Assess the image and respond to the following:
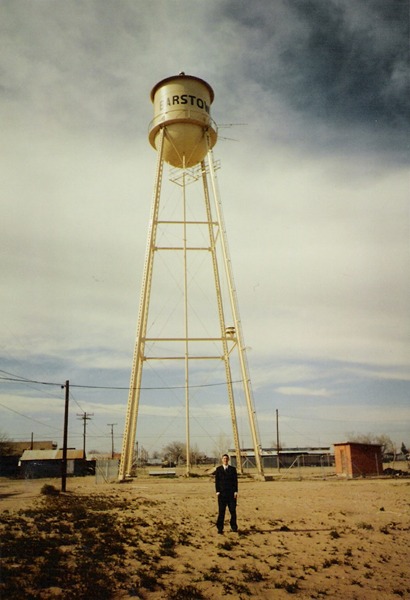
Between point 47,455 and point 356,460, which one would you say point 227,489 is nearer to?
point 356,460

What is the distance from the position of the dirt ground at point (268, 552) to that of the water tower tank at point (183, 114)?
1404 centimetres

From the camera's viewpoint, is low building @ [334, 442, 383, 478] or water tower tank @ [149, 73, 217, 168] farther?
low building @ [334, 442, 383, 478]

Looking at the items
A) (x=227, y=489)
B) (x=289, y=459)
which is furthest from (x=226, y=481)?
(x=289, y=459)

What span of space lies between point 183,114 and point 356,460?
77.4 ft

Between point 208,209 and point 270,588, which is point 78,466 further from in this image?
point 270,588

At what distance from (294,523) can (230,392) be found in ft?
34.7

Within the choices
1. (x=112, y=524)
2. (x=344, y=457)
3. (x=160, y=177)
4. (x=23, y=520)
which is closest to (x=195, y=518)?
(x=112, y=524)

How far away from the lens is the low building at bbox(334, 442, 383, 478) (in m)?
29.5

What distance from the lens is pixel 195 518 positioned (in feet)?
33.8

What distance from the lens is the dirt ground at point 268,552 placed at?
5.30m

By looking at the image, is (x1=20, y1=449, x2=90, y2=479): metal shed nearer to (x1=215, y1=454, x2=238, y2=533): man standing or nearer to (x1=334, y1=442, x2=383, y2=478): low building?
(x1=334, y1=442, x2=383, y2=478): low building

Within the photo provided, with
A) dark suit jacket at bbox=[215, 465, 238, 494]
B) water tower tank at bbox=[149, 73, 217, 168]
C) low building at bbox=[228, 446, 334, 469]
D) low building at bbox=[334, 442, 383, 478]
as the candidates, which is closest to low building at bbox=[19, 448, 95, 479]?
low building at bbox=[228, 446, 334, 469]

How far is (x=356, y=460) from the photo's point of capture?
29.9 metres

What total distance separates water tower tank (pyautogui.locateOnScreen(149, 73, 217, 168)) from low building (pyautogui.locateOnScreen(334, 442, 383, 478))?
21256 millimetres
